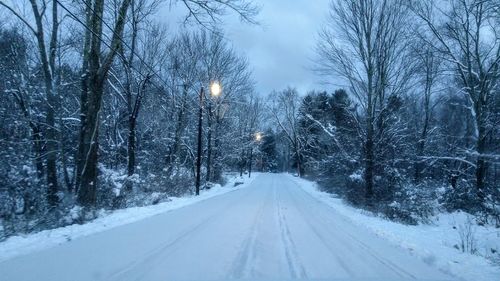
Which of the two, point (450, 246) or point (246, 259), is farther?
point (450, 246)

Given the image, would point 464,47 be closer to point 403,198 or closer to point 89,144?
point 403,198

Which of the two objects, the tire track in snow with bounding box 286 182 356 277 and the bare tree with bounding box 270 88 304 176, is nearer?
the tire track in snow with bounding box 286 182 356 277

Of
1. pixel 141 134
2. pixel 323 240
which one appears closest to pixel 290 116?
pixel 141 134

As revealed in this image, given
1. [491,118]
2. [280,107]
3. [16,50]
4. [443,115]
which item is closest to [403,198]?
[491,118]

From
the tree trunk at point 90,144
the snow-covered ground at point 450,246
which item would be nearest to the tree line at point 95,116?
the tree trunk at point 90,144

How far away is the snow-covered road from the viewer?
6242mm

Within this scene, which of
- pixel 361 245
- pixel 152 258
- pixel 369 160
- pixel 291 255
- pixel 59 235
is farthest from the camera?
pixel 369 160

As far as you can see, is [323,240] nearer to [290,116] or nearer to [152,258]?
[152,258]

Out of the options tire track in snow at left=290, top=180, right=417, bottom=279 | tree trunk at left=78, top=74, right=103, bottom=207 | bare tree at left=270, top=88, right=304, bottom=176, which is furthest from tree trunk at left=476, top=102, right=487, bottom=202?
bare tree at left=270, top=88, right=304, bottom=176

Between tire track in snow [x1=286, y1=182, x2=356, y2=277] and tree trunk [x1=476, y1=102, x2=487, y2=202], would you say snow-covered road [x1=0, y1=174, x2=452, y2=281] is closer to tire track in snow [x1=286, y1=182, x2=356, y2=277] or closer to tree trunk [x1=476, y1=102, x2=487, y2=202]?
tire track in snow [x1=286, y1=182, x2=356, y2=277]

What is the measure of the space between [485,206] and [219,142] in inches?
1021

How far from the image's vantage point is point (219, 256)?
7.55 metres

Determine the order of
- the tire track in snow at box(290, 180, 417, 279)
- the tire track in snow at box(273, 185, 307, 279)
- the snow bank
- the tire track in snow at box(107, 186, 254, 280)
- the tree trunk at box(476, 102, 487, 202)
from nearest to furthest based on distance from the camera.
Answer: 1. the tire track in snow at box(107, 186, 254, 280)
2. the tire track in snow at box(273, 185, 307, 279)
3. the tire track in snow at box(290, 180, 417, 279)
4. the snow bank
5. the tree trunk at box(476, 102, 487, 202)

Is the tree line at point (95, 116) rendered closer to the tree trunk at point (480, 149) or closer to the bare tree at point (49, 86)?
the bare tree at point (49, 86)
